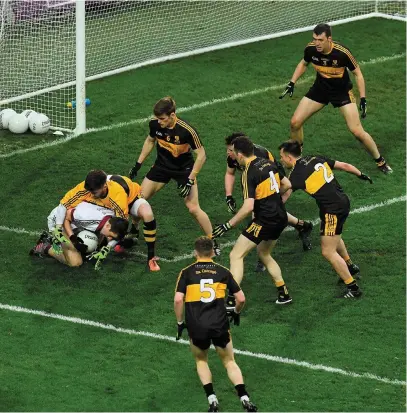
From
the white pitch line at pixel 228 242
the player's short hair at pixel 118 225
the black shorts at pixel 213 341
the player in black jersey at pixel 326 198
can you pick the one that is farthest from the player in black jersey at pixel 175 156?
the black shorts at pixel 213 341

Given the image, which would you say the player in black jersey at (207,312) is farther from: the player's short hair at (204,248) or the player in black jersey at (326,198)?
the player in black jersey at (326,198)

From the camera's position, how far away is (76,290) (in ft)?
49.0

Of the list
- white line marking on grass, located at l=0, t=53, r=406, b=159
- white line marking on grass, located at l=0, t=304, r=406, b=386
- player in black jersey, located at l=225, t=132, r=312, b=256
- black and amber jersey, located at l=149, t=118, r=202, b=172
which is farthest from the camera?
white line marking on grass, located at l=0, t=53, r=406, b=159

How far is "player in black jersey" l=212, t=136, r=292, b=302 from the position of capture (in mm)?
14133

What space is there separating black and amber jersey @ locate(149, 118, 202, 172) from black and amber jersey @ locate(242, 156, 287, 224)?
1529mm

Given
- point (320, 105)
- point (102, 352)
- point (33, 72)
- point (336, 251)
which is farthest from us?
point (33, 72)

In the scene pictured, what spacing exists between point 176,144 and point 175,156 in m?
0.20

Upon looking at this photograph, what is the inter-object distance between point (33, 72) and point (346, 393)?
954 centimetres

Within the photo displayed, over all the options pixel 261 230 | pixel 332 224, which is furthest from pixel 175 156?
pixel 332 224

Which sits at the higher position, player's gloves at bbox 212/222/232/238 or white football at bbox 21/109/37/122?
player's gloves at bbox 212/222/232/238

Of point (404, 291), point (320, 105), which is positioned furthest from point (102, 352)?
point (320, 105)

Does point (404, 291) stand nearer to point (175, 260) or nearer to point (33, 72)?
point (175, 260)

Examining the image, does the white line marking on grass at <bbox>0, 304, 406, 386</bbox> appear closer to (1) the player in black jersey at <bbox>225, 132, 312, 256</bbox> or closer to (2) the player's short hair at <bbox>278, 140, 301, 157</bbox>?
(1) the player in black jersey at <bbox>225, 132, 312, 256</bbox>

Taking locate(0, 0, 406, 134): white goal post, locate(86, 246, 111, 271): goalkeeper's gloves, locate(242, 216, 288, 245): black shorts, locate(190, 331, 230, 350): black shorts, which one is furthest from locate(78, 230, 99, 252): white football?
locate(0, 0, 406, 134): white goal post
